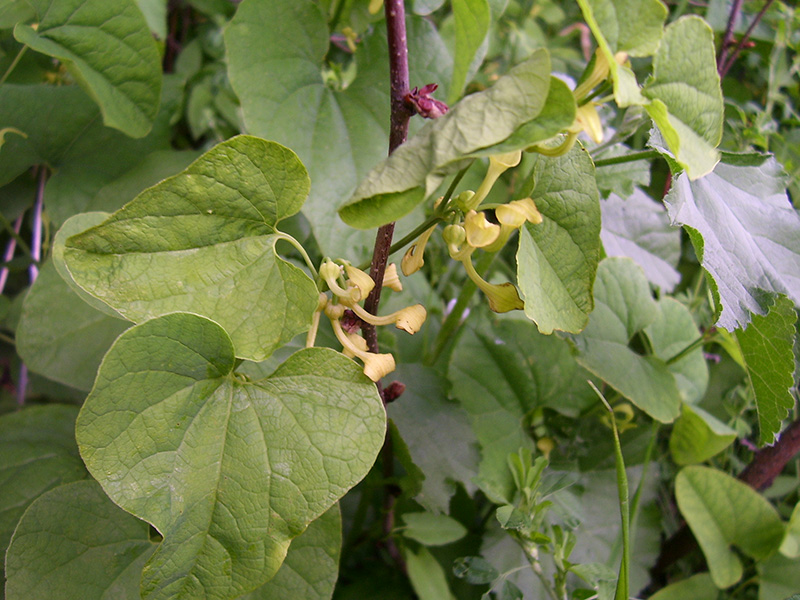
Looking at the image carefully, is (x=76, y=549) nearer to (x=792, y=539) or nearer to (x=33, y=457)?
(x=33, y=457)

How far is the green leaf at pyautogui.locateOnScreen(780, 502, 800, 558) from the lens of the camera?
2.18 feet

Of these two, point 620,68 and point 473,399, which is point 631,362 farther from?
point 620,68

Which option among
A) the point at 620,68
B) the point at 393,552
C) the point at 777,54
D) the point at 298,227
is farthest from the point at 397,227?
the point at 777,54

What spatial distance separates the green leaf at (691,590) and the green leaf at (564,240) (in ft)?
1.41

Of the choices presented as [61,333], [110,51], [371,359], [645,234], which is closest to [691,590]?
[645,234]

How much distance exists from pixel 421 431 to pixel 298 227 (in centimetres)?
27

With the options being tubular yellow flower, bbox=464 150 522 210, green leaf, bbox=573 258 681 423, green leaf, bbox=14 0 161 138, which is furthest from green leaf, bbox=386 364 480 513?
green leaf, bbox=14 0 161 138

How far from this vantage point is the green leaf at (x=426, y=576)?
54 centimetres

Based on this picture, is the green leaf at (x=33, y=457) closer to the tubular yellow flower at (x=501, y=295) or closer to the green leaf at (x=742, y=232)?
the tubular yellow flower at (x=501, y=295)

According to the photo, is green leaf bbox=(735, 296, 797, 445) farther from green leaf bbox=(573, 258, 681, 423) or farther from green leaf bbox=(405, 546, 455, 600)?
green leaf bbox=(405, 546, 455, 600)


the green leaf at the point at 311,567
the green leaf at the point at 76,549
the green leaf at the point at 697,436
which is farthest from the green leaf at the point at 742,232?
the green leaf at the point at 76,549

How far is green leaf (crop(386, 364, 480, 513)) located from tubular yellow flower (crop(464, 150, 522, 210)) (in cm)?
25

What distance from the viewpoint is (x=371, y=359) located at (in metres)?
0.38

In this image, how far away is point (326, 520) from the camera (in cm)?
47
